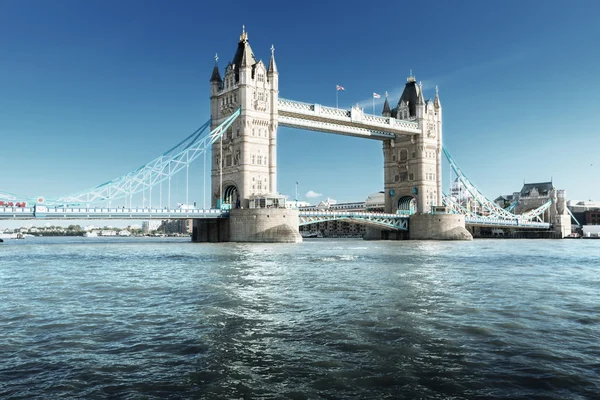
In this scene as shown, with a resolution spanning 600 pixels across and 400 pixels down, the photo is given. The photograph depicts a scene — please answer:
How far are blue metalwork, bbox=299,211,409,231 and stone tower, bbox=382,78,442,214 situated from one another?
17.0ft

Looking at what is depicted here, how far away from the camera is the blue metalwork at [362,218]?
236ft

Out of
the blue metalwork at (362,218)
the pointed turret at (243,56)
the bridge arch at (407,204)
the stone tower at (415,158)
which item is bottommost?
the blue metalwork at (362,218)

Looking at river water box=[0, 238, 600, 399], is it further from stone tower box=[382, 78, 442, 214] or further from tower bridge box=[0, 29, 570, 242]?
stone tower box=[382, 78, 442, 214]

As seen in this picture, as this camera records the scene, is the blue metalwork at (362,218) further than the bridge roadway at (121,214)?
Yes

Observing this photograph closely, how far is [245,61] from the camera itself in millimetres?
69625

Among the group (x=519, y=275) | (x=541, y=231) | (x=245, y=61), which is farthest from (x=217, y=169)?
(x=541, y=231)

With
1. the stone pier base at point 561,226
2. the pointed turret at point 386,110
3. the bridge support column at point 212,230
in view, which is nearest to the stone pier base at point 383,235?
the pointed turret at point 386,110

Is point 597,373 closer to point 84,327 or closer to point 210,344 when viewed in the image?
point 210,344

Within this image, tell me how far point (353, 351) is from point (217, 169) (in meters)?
67.4

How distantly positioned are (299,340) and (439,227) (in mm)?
76692

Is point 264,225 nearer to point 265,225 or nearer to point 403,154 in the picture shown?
point 265,225

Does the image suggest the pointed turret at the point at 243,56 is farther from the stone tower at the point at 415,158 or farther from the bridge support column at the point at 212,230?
the stone tower at the point at 415,158

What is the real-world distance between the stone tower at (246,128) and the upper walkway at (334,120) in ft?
12.6

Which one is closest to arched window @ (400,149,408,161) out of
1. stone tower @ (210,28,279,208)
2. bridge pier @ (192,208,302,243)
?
stone tower @ (210,28,279,208)
